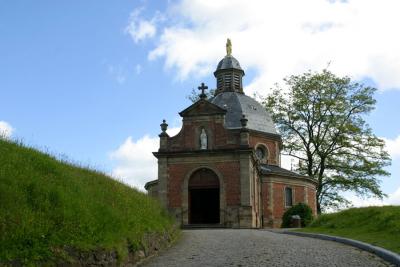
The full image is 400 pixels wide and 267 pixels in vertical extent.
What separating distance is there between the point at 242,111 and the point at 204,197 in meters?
9.60

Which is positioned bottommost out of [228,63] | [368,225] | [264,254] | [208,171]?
[264,254]

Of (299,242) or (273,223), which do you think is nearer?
(299,242)

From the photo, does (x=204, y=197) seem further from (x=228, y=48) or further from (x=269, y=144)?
(x=228, y=48)

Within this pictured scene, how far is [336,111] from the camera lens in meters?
Answer: 48.0

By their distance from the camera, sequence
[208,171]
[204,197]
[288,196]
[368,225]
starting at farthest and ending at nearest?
[288,196], [204,197], [208,171], [368,225]

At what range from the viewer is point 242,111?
40594 millimetres

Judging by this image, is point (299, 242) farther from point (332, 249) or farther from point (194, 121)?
point (194, 121)

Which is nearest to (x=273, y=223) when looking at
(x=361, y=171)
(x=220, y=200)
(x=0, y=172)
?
(x=220, y=200)

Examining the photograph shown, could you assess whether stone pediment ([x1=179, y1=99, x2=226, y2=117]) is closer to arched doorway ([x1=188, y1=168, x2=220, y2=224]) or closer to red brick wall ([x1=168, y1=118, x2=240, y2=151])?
red brick wall ([x1=168, y1=118, x2=240, y2=151])

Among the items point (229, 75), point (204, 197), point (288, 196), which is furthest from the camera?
point (229, 75)

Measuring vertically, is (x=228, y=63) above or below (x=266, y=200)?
above

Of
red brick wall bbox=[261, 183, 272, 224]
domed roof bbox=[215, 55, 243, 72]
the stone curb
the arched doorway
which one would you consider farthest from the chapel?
the stone curb

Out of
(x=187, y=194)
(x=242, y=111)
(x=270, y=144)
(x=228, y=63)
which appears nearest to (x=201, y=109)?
(x=187, y=194)

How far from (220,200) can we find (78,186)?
19.6 m
